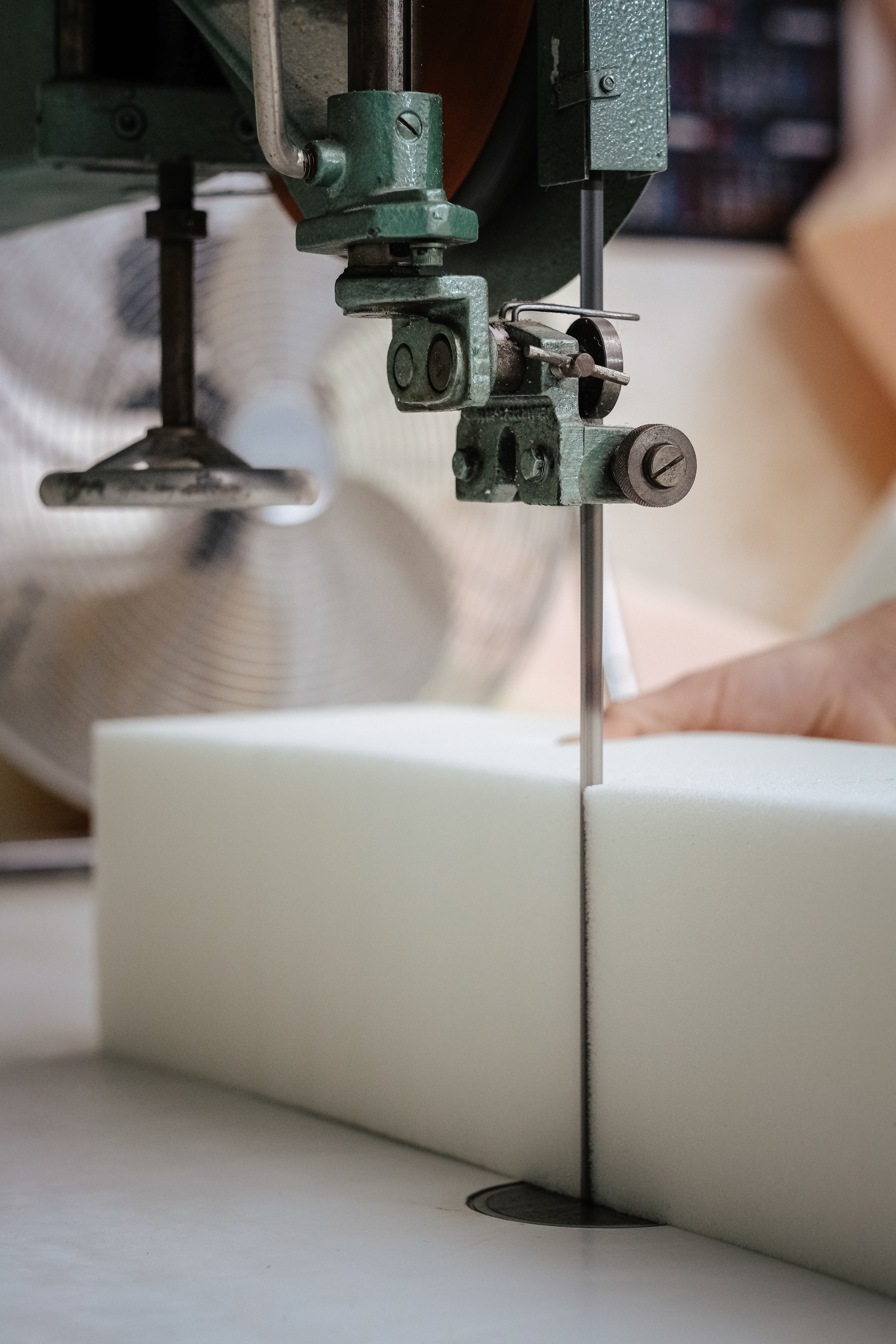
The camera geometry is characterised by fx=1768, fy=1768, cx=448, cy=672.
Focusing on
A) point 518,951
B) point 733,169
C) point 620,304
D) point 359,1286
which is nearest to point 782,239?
point 733,169

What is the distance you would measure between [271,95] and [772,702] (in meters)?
0.70

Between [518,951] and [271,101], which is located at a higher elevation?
[271,101]

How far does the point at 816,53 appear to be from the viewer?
12.4 ft

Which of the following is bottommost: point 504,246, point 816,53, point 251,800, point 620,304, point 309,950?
point 309,950

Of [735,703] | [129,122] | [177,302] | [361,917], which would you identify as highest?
[129,122]

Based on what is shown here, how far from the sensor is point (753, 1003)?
40.6 inches

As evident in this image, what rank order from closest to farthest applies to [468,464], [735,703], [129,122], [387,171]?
[387,171], [468,464], [129,122], [735,703]

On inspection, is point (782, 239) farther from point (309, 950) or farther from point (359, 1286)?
point (359, 1286)

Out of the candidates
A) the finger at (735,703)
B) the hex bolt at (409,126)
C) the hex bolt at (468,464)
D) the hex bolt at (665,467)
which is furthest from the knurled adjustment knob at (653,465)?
the finger at (735,703)

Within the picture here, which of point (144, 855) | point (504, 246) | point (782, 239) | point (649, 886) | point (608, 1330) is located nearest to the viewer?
point (608, 1330)

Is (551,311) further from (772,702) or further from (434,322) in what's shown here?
(772,702)

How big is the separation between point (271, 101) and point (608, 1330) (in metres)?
0.70

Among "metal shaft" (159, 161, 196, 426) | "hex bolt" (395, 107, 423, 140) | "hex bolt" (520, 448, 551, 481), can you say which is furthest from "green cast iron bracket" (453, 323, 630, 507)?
"metal shaft" (159, 161, 196, 426)

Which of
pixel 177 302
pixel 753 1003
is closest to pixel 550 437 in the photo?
pixel 753 1003
